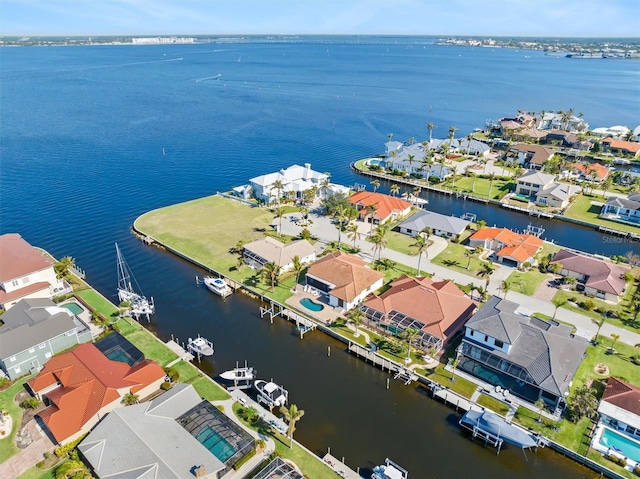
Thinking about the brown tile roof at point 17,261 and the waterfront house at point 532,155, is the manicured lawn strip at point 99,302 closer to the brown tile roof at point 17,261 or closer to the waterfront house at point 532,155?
the brown tile roof at point 17,261

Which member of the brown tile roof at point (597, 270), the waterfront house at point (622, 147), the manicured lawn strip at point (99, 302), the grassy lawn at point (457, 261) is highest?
the waterfront house at point (622, 147)

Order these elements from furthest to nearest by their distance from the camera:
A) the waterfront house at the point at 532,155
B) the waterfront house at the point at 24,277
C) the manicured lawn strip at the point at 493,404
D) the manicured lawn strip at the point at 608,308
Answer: the waterfront house at the point at 532,155, the waterfront house at the point at 24,277, the manicured lawn strip at the point at 608,308, the manicured lawn strip at the point at 493,404

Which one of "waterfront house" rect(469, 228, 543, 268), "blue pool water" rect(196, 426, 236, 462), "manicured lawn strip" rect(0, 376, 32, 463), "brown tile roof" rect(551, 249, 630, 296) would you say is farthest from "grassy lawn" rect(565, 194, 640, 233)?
"manicured lawn strip" rect(0, 376, 32, 463)

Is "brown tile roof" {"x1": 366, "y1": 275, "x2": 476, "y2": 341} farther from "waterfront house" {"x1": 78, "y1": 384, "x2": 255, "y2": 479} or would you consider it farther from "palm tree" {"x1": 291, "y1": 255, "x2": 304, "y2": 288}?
"waterfront house" {"x1": 78, "y1": 384, "x2": 255, "y2": 479}

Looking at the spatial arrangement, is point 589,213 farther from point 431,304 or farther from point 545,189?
point 431,304

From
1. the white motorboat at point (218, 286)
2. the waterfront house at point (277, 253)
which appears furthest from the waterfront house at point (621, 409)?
the white motorboat at point (218, 286)

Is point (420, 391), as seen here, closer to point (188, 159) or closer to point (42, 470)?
point (42, 470)

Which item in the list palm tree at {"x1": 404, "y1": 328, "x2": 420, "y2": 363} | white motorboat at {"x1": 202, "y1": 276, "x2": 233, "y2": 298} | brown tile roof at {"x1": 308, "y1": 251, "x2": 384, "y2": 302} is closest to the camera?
palm tree at {"x1": 404, "y1": 328, "x2": 420, "y2": 363}
